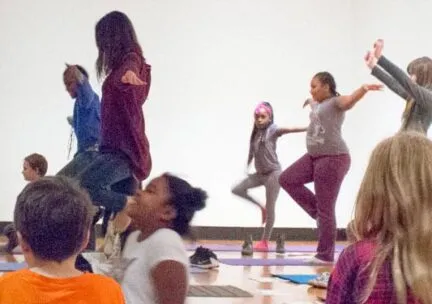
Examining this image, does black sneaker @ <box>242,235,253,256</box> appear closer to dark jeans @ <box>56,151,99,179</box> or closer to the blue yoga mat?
the blue yoga mat

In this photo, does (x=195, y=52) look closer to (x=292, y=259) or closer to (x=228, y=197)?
(x=228, y=197)

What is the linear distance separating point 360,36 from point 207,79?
170 cm

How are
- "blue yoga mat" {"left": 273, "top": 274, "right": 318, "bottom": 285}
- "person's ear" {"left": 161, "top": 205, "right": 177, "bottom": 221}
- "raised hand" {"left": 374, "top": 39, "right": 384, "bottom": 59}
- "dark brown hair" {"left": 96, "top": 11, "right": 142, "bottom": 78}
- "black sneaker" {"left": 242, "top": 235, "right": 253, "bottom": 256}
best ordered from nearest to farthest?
"person's ear" {"left": 161, "top": 205, "right": 177, "bottom": 221}
"dark brown hair" {"left": 96, "top": 11, "right": 142, "bottom": 78}
"raised hand" {"left": 374, "top": 39, "right": 384, "bottom": 59}
"blue yoga mat" {"left": 273, "top": 274, "right": 318, "bottom": 285}
"black sneaker" {"left": 242, "top": 235, "right": 253, "bottom": 256}

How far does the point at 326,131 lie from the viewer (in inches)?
212

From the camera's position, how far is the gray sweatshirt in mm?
4174

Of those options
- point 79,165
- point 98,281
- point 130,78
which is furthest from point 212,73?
point 98,281

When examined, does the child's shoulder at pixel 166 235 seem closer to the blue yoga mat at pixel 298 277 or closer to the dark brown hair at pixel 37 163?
the blue yoga mat at pixel 298 277

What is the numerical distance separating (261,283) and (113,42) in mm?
1568

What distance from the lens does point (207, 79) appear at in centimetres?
820

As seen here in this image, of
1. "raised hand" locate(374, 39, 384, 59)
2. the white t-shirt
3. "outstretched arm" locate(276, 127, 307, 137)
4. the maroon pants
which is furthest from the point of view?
"outstretched arm" locate(276, 127, 307, 137)

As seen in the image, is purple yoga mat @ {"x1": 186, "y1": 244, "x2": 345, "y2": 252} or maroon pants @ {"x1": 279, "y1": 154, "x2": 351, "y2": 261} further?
purple yoga mat @ {"x1": 186, "y1": 244, "x2": 345, "y2": 252}

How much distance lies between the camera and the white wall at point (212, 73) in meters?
7.80

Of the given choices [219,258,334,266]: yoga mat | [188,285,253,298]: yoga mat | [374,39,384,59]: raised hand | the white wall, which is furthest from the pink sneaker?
[374,39,384,59]: raised hand

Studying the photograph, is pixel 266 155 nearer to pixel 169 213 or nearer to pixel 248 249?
pixel 248 249
